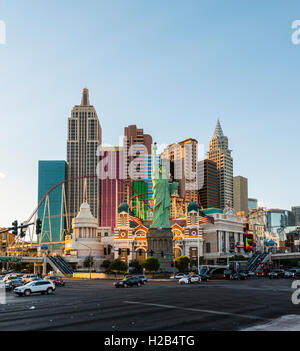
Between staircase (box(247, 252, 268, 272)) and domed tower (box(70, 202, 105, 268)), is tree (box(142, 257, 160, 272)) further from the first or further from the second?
domed tower (box(70, 202, 105, 268))

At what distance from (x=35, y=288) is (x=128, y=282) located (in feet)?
50.4

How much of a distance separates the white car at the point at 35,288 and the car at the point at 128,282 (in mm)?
10976

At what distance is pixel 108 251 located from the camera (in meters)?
129

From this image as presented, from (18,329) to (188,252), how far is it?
10037cm

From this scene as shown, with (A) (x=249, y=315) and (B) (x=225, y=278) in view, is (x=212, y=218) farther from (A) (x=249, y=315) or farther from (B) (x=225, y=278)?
(A) (x=249, y=315)

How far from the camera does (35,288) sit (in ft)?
141

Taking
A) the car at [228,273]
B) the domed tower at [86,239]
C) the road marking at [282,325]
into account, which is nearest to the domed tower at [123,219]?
the domed tower at [86,239]

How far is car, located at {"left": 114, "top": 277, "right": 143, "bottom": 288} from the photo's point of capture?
54062mm

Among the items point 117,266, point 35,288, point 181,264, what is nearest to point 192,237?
point 181,264

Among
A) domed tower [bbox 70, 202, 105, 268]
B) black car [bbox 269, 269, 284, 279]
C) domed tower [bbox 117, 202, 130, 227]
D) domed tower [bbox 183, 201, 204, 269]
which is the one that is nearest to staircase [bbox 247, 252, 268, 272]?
domed tower [bbox 183, 201, 204, 269]

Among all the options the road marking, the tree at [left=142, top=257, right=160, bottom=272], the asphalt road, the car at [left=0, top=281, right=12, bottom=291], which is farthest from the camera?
the tree at [left=142, top=257, right=160, bottom=272]

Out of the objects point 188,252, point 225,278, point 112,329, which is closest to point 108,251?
point 188,252

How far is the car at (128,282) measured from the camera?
54062 mm

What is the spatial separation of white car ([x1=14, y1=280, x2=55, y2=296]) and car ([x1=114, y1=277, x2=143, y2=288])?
1098 centimetres
